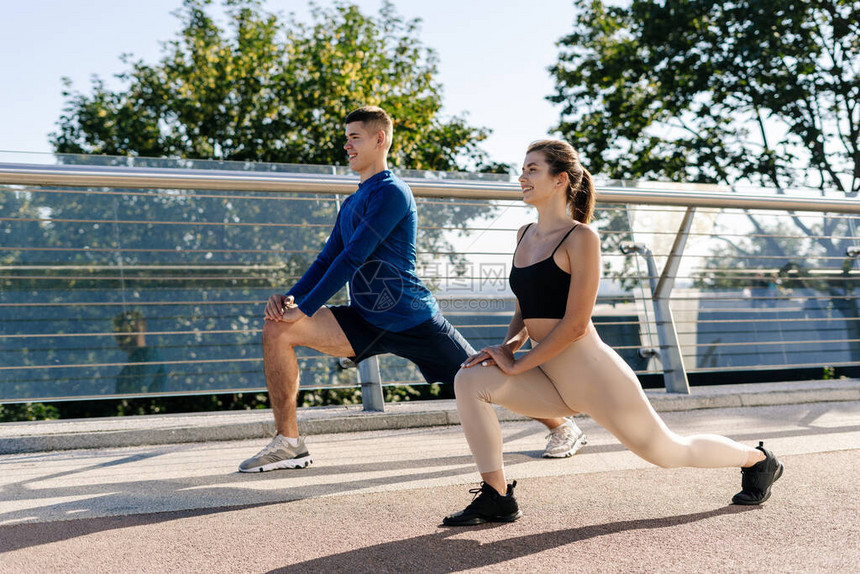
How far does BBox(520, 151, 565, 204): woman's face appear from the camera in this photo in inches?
123

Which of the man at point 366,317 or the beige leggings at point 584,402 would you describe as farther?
the man at point 366,317

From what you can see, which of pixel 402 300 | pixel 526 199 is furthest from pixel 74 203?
Answer: pixel 526 199

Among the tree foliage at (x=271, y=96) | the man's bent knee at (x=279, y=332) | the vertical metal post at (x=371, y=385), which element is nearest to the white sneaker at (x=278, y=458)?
the man's bent knee at (x=279, y=332)

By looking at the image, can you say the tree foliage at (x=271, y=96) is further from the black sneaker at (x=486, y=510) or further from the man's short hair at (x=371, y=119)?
the black sneaker at (x=486, y=510)

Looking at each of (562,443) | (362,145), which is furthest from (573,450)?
(362,145)

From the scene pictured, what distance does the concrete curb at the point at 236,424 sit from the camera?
449cm

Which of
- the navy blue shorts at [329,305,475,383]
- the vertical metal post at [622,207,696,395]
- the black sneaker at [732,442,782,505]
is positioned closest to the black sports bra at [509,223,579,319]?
the navy blue shorts at [329,305,475,383]

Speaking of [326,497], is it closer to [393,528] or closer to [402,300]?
[393,528]

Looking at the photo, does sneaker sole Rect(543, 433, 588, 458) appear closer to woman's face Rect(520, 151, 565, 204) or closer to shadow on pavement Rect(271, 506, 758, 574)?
shadow on pavement Rect(271, 506, 758, 574)

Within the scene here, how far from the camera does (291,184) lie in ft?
16.4

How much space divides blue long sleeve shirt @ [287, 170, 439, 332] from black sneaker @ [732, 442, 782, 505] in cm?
153

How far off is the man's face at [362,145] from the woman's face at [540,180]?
116 centimetres

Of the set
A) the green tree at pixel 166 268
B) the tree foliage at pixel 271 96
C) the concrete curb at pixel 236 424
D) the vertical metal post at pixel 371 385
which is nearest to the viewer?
the concrete curb at pixel 236 424

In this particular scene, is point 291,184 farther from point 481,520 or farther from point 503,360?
point 481,520
